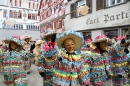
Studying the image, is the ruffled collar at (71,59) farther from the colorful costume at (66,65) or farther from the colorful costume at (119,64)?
the colorful costume at (119,64)

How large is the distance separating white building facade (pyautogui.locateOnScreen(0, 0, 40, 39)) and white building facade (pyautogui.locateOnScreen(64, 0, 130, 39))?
1389cm

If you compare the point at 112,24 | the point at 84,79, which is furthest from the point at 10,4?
the point at 84,79

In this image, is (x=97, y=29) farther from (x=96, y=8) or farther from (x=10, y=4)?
(x=10, y=4)

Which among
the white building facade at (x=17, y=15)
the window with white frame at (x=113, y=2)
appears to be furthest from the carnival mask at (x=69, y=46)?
the white building facade at (x=17, y=15)

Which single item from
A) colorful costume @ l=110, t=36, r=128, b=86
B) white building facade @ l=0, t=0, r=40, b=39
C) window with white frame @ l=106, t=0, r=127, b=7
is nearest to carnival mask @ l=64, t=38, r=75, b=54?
colorful costume @ l=110, t=36, r=128, b=86

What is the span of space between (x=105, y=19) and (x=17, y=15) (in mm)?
21591

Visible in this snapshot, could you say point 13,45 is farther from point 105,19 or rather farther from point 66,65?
point 105,19

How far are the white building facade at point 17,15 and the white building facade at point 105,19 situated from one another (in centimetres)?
1389

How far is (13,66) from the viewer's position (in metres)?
4.74

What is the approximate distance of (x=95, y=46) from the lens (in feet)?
16.5

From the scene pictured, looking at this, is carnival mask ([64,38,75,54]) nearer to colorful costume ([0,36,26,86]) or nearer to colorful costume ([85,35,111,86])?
colorful costume ([85,35,111,86])

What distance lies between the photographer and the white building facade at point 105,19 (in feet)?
35.1

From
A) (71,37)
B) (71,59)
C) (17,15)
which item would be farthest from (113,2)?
(17,15)

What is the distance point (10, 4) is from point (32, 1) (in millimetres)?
4317
